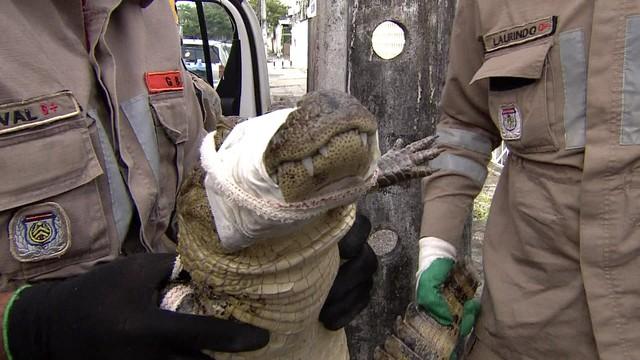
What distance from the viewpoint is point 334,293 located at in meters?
1.38

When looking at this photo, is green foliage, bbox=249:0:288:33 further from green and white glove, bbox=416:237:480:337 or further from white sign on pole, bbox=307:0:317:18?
green and white glove, bbox=416:237:480:337

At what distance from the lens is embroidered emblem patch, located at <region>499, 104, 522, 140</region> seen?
5.60ft

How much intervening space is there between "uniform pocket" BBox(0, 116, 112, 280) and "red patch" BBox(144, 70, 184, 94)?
0.21m

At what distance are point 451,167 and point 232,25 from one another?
330 centimetres

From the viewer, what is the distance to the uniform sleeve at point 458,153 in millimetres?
1967

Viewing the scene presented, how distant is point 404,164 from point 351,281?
0.32 meters

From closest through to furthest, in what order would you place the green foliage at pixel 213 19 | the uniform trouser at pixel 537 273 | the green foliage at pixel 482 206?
the uniform trouser at pixel 537 273, the green foliage at pixel 213 19, the green foliage at pixel 482 206

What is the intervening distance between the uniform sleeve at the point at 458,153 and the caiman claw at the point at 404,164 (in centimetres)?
45

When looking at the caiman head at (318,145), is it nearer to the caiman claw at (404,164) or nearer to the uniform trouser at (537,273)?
the caiman claw at (404,164)

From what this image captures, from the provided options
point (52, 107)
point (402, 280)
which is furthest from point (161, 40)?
point (402, 280)

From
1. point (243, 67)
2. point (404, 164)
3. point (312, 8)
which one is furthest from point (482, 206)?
point (404, 164)

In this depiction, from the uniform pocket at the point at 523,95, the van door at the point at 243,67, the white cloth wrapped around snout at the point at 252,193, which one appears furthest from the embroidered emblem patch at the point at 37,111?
the van door at the point at 243,67

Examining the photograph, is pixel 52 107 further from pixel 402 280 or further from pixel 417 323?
pixel 402 280

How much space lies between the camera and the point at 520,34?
170 centimetres
